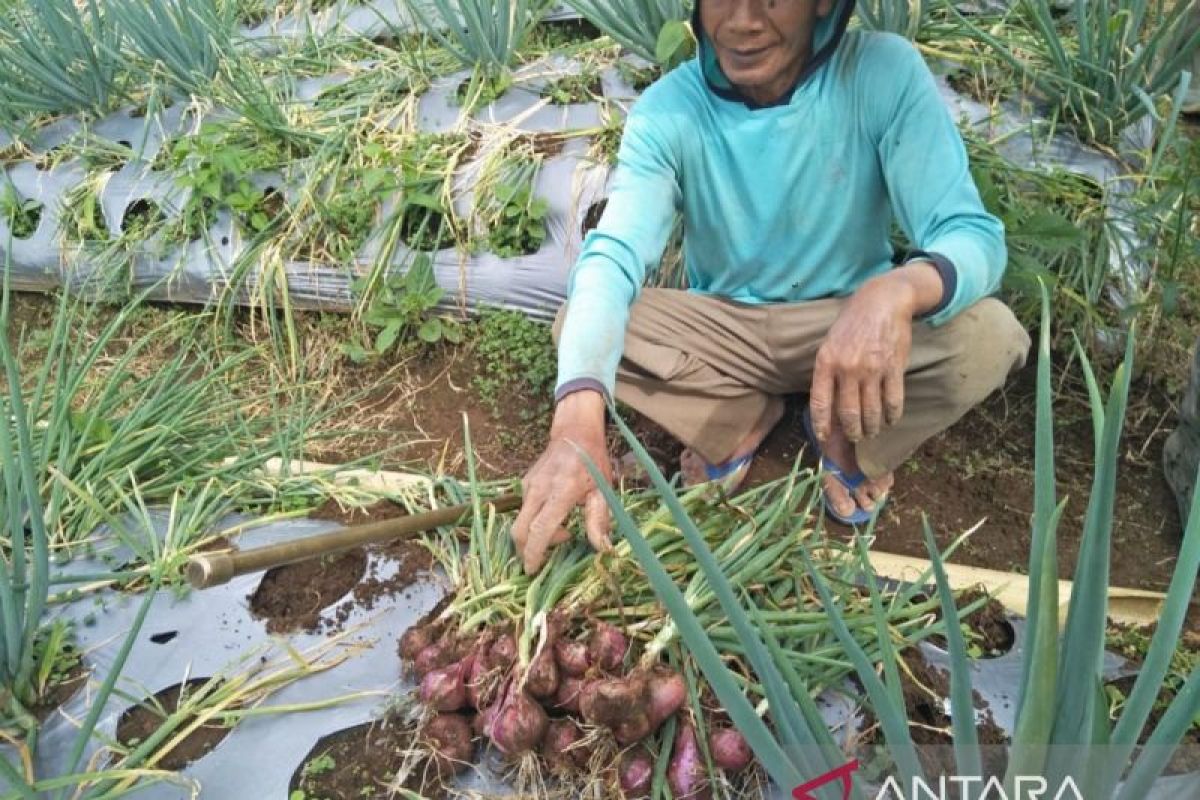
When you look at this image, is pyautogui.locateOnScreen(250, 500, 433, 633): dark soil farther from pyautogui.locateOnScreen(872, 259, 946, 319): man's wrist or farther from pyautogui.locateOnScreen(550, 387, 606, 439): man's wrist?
pyautogui.locateOnScreen(872, 259, 946, 319): man's wrist

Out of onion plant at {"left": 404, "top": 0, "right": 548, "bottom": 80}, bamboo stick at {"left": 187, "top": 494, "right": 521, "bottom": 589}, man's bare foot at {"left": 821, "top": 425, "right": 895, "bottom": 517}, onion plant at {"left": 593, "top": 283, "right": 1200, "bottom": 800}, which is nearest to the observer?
onion plant at {"left": 593, "top": 283, "right": 1200, "bottom": 800}

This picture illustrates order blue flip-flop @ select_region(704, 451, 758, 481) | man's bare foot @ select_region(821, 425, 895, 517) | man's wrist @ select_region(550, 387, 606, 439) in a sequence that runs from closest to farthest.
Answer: man's wrist @ select_region(550, 387, 606, 439), man's bare foot @ select_region(821, 425, 895, 517), blue flip-flop @ select_region(704, 451, 758, 481)

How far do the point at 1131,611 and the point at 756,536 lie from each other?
68 centimetres

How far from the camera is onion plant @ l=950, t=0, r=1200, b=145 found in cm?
220

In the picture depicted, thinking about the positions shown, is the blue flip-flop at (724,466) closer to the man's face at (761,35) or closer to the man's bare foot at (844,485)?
the man's bare foot at (844,485)

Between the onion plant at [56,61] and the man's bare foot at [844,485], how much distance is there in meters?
2.46

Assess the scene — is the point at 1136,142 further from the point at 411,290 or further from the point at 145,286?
the point at 145,286

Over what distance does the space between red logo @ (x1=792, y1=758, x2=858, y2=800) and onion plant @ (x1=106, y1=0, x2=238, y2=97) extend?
2.80 m

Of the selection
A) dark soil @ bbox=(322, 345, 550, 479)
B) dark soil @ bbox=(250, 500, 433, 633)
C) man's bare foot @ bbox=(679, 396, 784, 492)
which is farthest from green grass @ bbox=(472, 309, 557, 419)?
dark soil @ bbox=(250, 500, 433, 633)

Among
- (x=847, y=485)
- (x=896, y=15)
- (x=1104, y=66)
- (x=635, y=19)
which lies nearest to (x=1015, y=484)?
(x=847, y=485)

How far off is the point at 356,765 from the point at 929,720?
758 mm

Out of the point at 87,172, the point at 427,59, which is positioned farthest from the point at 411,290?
the point at 87,172

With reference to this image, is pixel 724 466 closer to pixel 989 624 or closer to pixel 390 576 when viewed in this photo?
pixel 989 624

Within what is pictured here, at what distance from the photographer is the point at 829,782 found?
787mm
